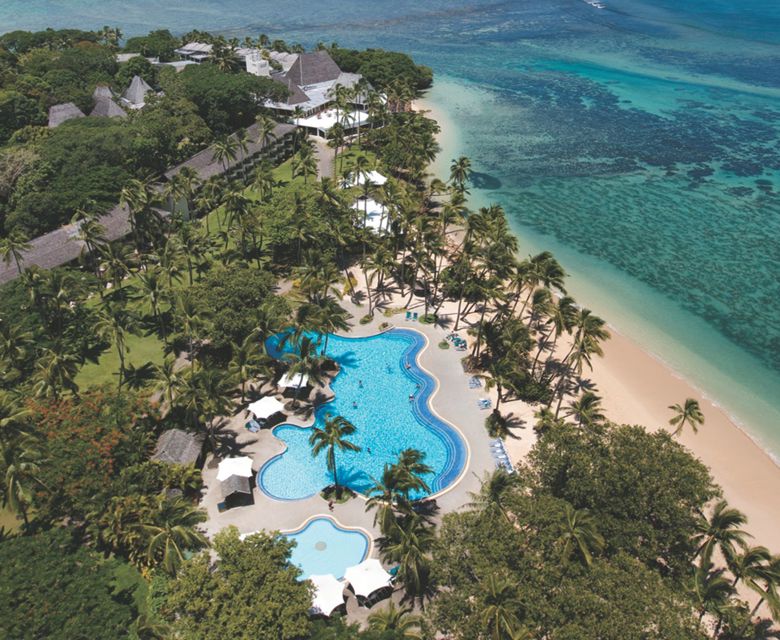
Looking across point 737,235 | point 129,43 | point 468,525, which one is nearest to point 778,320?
point 737,235

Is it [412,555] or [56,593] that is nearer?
[56,593]

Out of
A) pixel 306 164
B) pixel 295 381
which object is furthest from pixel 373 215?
pixel 295 381

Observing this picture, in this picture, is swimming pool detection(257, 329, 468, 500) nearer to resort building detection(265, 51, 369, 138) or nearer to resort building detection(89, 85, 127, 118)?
resort building detection(265, 51, 369, 138)

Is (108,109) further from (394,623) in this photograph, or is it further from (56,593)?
(394,623)

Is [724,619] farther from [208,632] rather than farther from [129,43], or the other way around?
[129,43]

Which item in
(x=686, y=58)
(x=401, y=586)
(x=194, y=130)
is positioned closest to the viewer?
(x=401, y=586)

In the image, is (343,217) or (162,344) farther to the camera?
(343,217)

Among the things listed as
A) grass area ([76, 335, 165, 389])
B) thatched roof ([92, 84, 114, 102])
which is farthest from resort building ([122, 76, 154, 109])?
grass area ([76, 335, 165, 389])
